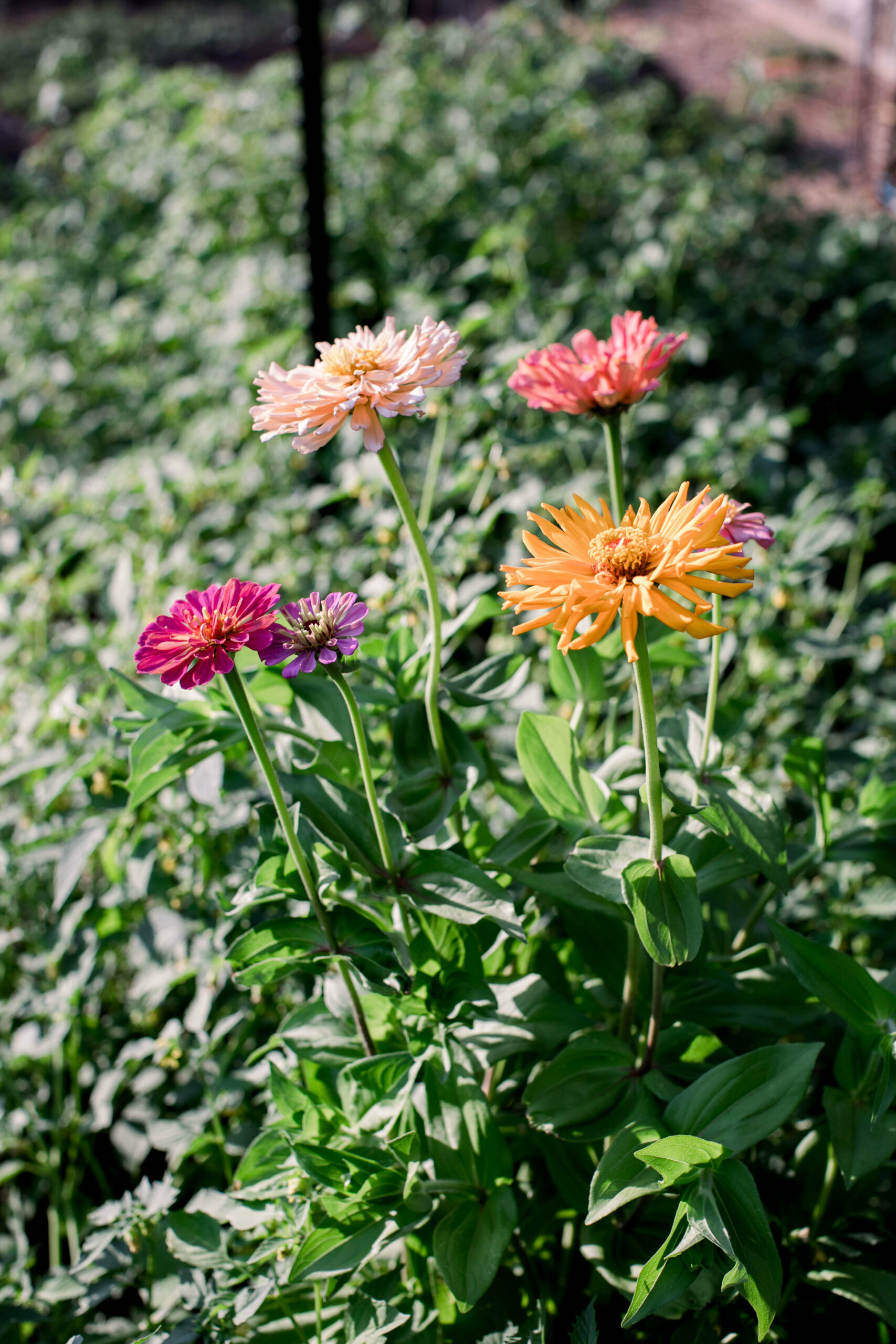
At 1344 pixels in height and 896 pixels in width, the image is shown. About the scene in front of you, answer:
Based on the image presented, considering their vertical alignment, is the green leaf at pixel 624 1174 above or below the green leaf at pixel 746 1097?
below

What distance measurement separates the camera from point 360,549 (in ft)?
5.90

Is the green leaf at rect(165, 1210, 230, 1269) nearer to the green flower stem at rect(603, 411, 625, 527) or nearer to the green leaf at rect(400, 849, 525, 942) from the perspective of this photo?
the green leaf at rect(400, 849, 525, 942)

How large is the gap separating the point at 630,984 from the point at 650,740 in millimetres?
365

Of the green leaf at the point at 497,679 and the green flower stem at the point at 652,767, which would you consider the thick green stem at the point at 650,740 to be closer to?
the green flower stem at the point at 652,767

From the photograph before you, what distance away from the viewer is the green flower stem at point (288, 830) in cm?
89

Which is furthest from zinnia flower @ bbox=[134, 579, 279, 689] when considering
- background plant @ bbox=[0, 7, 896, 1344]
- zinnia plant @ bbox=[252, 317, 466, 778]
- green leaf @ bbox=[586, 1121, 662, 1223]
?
green leaf @ bbox=[586, 1121, 662, 1223]

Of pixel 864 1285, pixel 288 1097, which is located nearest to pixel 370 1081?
pixel 288 1097

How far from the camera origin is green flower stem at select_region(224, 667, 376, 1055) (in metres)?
0.89

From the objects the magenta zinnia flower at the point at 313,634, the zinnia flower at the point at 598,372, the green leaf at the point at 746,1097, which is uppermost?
the zinnia flower at the point at 598,372

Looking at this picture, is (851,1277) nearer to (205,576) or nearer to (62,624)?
(205,576)

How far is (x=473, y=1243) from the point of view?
3.35ft

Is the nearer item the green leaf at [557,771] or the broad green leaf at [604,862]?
the broad green leaf at [604,862]

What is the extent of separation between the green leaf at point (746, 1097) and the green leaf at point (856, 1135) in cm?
10

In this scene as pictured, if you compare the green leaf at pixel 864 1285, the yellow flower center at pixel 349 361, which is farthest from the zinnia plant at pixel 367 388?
the green leaf at pixel 864 1285
